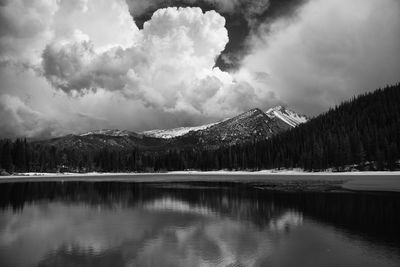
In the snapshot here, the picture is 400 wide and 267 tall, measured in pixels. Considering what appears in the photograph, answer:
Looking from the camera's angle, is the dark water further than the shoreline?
No

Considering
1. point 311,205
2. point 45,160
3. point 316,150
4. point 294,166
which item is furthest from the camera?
point 45,160

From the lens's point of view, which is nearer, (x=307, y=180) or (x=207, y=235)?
(x=207, y=235)

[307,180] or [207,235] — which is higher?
[307,180]

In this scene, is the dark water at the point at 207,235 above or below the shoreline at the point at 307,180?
below

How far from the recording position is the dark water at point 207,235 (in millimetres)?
17391

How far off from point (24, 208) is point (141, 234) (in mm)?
22449

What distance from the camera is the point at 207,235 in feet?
76.1

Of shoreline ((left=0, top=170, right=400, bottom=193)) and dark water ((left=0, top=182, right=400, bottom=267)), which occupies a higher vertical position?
shoreline ((left=0, top=170, right=400, bottom=193))

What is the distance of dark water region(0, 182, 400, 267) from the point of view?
57.1ft

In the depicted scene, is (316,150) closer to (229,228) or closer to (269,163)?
(269,163)

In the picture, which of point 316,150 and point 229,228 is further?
point 316,150

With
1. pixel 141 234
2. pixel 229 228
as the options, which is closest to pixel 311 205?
pixel 229 228

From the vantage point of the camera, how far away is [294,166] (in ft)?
571

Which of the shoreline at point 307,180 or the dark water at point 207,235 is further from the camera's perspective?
the shoreline at point 307,180
